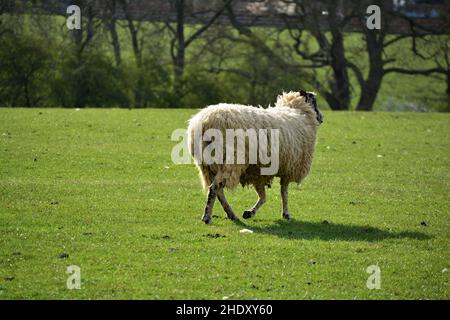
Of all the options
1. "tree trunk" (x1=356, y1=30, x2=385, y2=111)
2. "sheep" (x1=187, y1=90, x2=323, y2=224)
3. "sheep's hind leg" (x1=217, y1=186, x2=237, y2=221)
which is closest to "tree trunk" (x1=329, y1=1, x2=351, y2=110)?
"tree trunk" (x1=356, y1=30, x2=385, y2=111)

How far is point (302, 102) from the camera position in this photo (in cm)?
1440

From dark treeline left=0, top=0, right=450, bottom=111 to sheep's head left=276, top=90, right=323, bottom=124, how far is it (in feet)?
62.1

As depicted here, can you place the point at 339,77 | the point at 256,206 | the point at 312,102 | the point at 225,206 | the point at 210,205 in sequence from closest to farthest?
the point at 210,205 < the point at 225,206 < the point at 256,206 < the point at 312,102 < the point at 339,77

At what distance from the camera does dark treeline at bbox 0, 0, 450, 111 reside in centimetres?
3256

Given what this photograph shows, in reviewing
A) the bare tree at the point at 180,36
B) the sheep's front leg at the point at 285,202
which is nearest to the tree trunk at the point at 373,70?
the bare tree at the point at 180,36

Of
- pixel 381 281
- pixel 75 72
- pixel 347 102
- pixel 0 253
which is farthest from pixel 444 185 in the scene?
pixel 347 102

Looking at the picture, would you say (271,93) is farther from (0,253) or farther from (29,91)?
(0,253)

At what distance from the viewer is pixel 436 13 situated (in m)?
43.2

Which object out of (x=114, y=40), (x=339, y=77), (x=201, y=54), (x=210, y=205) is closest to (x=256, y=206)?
(x=210, y=205)

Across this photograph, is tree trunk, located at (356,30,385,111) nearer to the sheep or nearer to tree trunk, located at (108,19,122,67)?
tree trunk, located at (108,19,122,67)

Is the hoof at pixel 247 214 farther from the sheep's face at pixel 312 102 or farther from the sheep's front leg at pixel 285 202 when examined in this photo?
the sheep's face at pixel 312 102

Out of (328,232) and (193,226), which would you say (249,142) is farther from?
(328,232)

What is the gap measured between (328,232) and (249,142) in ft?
6.06
